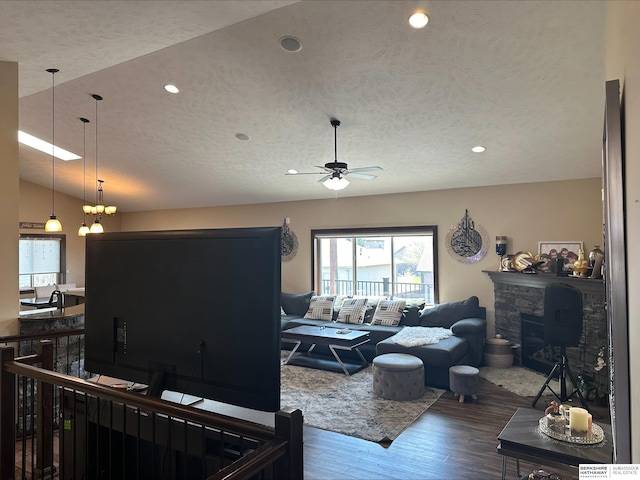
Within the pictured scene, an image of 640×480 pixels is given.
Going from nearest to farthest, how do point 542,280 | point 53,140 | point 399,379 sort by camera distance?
point 399,379, point 542,280, point 53,140

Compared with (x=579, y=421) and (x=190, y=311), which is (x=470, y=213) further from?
(x=190, y=311)

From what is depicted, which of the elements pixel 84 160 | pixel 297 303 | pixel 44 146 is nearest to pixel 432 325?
pixel 297 303

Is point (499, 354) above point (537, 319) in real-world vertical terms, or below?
below

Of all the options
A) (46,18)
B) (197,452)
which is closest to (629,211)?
(197,452)

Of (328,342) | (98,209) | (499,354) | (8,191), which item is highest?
(98,209)

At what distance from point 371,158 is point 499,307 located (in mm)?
2928

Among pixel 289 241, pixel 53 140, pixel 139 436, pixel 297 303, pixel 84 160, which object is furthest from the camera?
pixel 289 241

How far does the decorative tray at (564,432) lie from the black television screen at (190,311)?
1.92 metres

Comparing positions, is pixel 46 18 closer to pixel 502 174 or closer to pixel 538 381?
pixel 502 174

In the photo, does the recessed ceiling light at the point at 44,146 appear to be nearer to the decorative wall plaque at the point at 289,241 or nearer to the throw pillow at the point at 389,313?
the decorative wall plaque at the point at 289,241

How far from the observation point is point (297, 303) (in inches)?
310

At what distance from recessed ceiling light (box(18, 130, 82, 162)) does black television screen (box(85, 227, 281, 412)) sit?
6.45m

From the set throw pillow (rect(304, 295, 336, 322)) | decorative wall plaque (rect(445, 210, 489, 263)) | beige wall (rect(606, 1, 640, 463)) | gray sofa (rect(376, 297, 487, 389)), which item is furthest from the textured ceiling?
beige wall (rect(606, 1, 640, 463))

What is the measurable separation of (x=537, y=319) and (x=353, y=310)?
2.75 meters
